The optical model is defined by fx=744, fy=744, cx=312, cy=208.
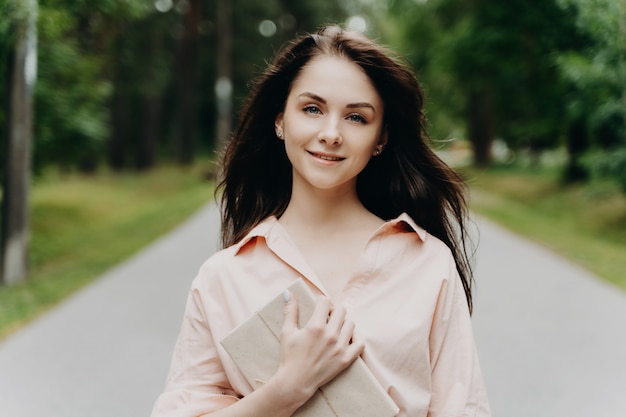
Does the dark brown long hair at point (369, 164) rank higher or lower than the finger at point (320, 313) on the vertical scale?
higher

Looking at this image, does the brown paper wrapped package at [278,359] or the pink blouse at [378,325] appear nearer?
the brown paper wrapped package at [278,359]

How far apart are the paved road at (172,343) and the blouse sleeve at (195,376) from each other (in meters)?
3.33

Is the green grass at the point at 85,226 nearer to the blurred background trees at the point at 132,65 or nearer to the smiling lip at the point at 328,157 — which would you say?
the blurred background trees at the point at 132,65

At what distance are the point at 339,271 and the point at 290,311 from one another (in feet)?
0.91

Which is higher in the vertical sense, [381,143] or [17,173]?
[381,143]

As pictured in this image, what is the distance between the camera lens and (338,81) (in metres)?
1.70

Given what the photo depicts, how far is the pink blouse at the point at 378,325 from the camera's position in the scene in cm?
159

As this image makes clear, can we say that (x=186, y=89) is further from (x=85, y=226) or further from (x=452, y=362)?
(x=452, y=362)

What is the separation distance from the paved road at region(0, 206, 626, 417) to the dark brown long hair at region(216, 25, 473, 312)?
10.4 ft

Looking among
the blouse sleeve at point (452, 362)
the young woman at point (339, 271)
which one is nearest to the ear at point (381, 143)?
the young woman at point (339, 271)

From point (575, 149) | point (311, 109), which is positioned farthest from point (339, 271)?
point (575, 149)

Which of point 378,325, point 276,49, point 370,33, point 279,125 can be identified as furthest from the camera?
point 276,49

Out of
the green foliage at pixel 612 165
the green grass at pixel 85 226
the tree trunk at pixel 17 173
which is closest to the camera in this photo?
the green grass at pixel 85 226

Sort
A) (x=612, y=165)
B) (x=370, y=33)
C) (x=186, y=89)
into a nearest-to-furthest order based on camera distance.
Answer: (x=370, y=33) → (x=612, y=165) → (x=186, y=89)
